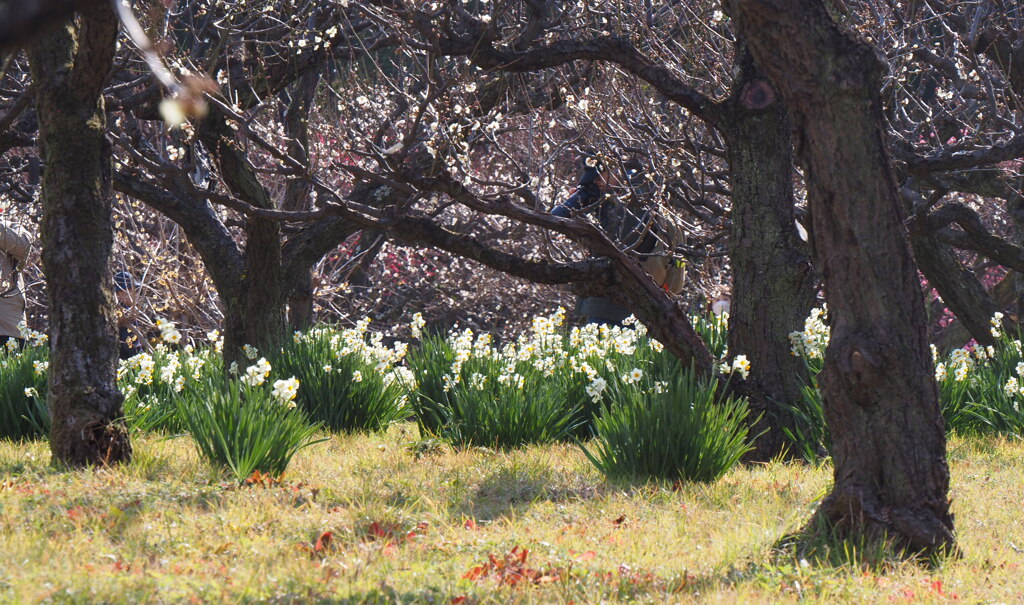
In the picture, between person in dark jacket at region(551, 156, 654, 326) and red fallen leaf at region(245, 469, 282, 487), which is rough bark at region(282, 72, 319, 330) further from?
red fallen leaf at region(245, 469, 282, 487)

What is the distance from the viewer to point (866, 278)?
3.77 metres

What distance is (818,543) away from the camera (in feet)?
12.8

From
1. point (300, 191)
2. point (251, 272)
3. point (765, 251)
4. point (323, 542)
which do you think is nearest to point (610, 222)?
point (300, 191)

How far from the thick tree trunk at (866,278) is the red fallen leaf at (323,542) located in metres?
1.96

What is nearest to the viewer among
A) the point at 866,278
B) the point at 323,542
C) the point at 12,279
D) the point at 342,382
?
the point at 866,278

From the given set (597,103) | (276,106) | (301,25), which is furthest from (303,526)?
(276,106)

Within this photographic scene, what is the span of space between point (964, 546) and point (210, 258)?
17.3 ft

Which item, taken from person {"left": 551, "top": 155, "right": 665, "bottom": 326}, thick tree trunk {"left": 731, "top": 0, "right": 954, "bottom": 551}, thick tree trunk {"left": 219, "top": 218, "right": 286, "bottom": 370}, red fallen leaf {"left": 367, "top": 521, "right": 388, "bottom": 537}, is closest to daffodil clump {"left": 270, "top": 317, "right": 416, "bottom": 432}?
thick tree trunk {"left": 219, "top": 218, "right": 286, "bottom": 370}

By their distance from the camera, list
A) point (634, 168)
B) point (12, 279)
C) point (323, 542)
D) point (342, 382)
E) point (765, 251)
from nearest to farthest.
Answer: point (323, 542), point (765, 251), point (342, 382), point (12, 279), point (634, 168)

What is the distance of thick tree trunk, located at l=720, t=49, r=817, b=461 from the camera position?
5773mm

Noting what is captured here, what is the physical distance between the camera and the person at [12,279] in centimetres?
728

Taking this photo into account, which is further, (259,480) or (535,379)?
(535,379)

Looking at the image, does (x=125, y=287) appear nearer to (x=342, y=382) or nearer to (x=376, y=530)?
(x=342, y=382)

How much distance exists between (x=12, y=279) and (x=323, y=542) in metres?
4.43
